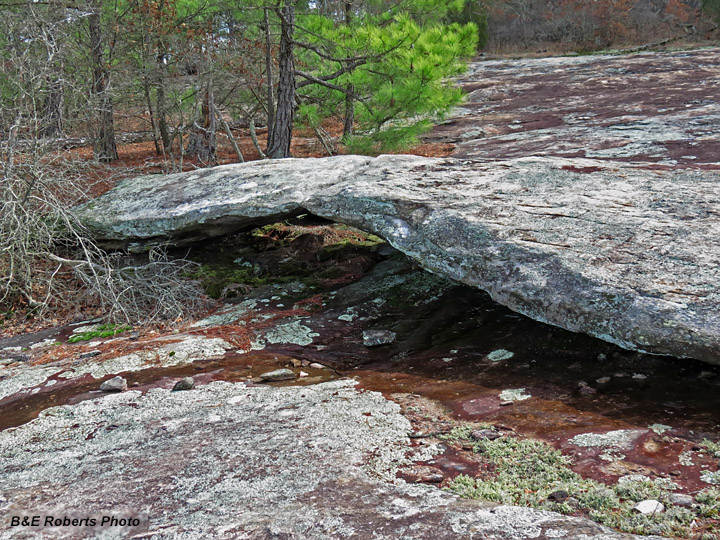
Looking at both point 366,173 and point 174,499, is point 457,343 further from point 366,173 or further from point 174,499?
point 174,499

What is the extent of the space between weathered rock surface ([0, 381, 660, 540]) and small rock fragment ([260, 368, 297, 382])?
209 mm

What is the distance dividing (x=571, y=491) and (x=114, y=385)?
2803 millimetres

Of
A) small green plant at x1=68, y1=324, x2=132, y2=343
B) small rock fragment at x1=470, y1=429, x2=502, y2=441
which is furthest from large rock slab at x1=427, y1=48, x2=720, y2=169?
small green plant at x1=68, y1=324, x2=132, y2=343

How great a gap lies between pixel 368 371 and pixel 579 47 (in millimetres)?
25537

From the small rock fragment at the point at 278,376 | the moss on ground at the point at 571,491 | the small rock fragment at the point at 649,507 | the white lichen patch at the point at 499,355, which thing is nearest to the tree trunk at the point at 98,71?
the small rock fragment at the point at 278,376

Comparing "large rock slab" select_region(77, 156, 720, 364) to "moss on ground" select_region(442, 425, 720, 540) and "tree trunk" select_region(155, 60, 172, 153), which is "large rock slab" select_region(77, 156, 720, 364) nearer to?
"moss on ground" select_region(442, 425, 720, 540)

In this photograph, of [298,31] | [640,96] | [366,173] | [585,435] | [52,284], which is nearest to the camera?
[585,435]

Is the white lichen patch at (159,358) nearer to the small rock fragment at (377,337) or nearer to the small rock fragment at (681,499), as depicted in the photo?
the small rock fragment at (377,337)

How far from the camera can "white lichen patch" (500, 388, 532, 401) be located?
312 cm

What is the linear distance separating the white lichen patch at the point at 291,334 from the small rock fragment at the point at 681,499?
2.79m

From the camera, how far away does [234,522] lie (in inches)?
80.9

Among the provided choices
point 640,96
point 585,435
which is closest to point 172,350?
point 585,435

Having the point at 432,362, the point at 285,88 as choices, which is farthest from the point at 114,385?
the point at 285,88

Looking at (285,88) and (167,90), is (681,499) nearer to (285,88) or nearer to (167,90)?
(285,88)
